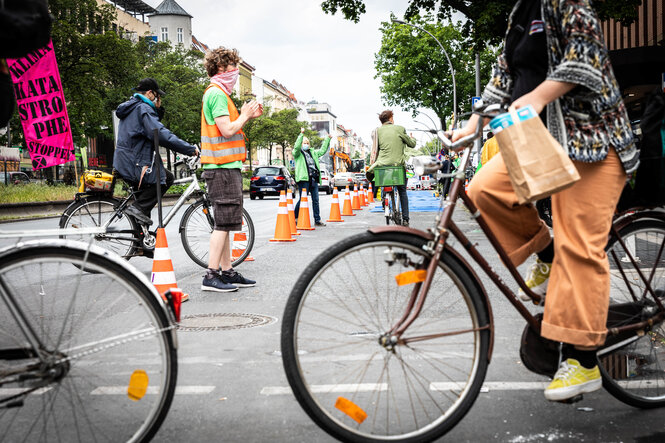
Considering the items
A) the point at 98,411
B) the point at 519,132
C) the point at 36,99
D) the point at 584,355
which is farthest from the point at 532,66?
the point at 36,99

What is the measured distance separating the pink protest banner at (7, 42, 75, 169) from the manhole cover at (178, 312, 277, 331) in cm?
894

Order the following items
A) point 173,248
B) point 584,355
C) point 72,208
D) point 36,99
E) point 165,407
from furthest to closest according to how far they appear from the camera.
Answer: point 36,99 → point 173,248 → point 72,208 → point 584,355 → point 165,407

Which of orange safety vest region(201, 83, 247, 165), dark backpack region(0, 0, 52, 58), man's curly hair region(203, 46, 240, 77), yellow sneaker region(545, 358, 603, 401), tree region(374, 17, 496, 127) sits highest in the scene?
tree region(374, 17, 496, 127)

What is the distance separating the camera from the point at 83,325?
256cm

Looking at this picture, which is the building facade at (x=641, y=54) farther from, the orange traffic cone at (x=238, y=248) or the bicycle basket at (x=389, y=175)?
the orange traffic cone at (x=238, y=248)

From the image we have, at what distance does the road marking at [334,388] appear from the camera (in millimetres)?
2782

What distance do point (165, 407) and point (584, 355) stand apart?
1.67 meters

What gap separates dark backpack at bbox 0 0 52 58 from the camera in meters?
2.37

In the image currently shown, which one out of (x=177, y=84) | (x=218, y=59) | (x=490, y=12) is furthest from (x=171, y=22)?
(x=218, y=59)

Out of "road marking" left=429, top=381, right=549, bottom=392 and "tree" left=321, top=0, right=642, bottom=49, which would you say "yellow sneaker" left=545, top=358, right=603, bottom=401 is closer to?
"road marking" left=429, top=381, right=549, bottom=392

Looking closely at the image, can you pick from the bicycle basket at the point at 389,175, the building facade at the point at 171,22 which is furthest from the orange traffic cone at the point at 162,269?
the building facade at the point at 171,22

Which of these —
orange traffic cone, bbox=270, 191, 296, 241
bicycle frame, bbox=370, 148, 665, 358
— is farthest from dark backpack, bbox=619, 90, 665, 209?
orange traffic cone, bbox=270, 191, 296, 241

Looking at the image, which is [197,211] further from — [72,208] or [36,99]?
[36,99]

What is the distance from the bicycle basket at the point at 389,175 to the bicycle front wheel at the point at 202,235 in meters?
4.03
